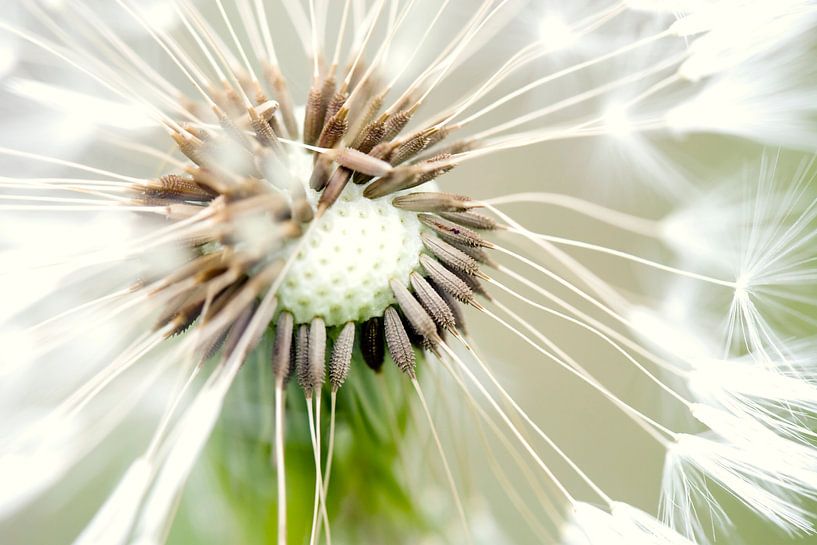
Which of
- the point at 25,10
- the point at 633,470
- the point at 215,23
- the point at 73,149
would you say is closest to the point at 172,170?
the point at 73,149

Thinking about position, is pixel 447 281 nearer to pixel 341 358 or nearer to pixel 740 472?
pixel 341 358

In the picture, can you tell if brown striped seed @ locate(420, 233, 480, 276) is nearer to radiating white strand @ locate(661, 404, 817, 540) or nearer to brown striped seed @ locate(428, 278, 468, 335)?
brown striped seed @ locate(428, 278, 468, 335)

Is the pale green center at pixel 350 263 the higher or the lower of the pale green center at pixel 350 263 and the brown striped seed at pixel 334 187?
the lower

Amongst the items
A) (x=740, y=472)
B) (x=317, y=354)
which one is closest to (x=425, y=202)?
(x=317, y=354)

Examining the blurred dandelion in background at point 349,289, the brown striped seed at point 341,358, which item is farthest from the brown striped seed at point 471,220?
the brown striped seed at point 341,358

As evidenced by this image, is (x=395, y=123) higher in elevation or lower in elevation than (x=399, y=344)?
higher

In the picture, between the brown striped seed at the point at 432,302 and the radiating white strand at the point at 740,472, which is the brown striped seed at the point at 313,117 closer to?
the brown striped seed at the point at 432,302

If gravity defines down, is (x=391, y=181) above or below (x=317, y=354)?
above

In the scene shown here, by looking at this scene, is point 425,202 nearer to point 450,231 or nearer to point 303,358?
point 450,231

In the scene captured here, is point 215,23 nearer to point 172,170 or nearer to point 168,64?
point 168,64

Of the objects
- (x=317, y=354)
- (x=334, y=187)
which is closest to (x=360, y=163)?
(x=334, y=187)
